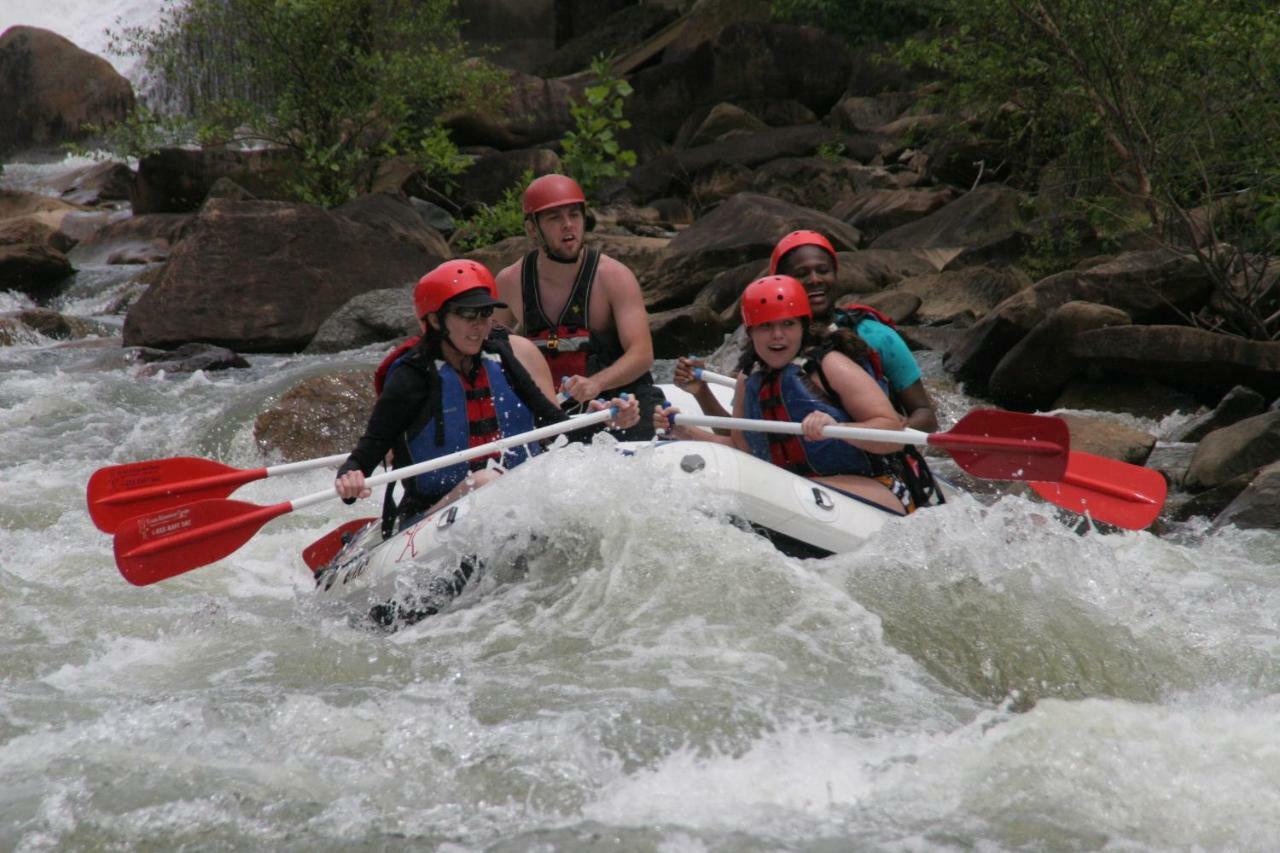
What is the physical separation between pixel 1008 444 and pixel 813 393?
26.8 inches

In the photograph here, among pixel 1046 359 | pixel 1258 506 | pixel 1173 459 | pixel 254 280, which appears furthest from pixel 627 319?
pixel 254 280

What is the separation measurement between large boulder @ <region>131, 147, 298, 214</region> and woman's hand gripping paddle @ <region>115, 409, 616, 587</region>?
12.9 m

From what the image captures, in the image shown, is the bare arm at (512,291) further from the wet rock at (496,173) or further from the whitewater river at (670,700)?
the wet rock at (496,173)

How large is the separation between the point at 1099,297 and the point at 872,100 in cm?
1251

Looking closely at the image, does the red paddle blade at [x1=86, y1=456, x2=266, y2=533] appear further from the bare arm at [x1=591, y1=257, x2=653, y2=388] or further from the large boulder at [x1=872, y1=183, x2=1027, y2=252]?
the large boulder at [x1=872, y1=183, x2=1027, y2=252]

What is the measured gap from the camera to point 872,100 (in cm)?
2111

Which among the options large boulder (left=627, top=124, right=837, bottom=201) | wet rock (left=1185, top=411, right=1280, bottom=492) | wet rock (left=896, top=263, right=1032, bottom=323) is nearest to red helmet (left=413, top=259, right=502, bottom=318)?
wet rock (left=1185, top=411, right=1280, bottom=492)

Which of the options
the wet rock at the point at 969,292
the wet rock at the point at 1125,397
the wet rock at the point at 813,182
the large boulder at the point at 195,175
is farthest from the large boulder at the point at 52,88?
the wet rock at the point at 1125,397

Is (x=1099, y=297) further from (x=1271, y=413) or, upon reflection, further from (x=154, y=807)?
(x=154, y=807)

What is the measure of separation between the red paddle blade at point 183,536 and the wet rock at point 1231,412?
5.46 meters

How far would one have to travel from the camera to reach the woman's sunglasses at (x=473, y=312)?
4.58 m

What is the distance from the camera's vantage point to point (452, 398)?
473 cm

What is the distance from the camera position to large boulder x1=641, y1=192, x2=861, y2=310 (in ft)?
41.2

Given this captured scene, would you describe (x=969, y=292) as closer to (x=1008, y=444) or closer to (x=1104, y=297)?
(x=1104, y=297)
